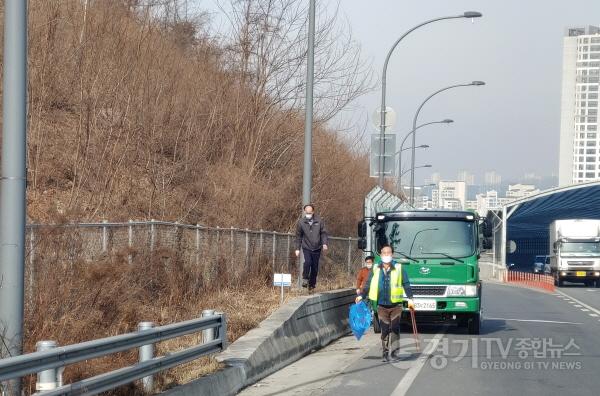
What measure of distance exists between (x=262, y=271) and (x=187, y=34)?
15.8 metres

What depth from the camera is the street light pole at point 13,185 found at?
8461mm

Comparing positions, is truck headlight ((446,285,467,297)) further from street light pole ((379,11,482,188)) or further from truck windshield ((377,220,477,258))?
street light pole ((379,11,482,188))

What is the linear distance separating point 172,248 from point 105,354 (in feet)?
30.8

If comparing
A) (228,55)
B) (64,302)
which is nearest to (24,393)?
(64,302)

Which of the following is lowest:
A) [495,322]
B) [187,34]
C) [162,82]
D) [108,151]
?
[495,322]

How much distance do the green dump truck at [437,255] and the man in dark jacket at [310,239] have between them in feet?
2.74

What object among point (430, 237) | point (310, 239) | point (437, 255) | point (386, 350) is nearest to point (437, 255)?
point (437, 255)

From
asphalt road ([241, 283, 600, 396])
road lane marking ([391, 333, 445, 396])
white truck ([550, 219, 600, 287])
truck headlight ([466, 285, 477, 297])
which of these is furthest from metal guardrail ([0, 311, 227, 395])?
white truck ([550, 219, 600, 287])

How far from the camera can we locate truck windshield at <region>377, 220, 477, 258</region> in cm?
2002

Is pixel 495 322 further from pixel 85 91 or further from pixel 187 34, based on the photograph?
pixel 187 34

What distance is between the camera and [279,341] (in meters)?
14.3

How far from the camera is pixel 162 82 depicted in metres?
25.1

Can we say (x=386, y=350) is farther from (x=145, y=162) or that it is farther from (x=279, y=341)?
(x=145, y=162)

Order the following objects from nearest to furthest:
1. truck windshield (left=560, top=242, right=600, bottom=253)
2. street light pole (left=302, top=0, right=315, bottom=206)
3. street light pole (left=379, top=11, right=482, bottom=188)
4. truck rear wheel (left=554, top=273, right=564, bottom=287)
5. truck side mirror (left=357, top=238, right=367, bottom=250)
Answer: truck side mirror (left=357, top=238, right=367, bottom=250)
street light pole (left=302, top=0, right=315, bottom=206)
street light pole (left=379, top=11, right=482, bottom=188)
truck windshield (left=560, top=242, right=600, bottom=253)
truck rear wheel (left=554, top=273, right=564, bottom=287)
